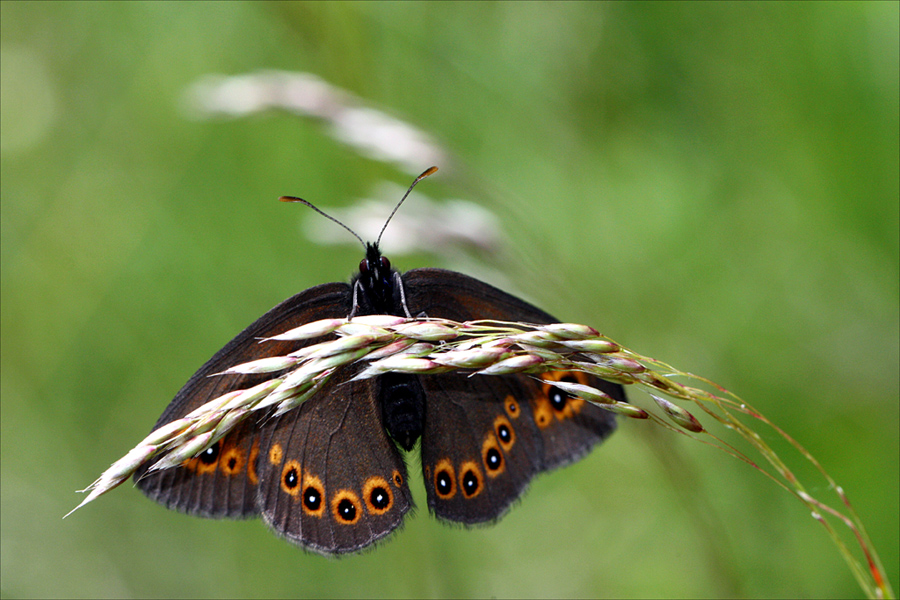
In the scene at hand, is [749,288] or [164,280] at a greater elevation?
[749,288]

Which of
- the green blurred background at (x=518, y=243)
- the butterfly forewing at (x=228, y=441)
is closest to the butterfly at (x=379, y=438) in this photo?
the butterfly forewing at (x=228, y=441)

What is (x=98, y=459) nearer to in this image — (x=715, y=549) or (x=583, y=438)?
(x=583, y=438)

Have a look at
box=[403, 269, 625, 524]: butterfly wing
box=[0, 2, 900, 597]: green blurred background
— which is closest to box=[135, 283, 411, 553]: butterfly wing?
box=[403, 269, 625, 524]: butterfly wing

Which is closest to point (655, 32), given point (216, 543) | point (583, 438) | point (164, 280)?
point (583, 438)

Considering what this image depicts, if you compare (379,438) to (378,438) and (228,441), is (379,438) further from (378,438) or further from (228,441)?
(228,441)

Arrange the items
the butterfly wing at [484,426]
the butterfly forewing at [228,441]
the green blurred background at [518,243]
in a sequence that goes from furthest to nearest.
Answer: the green blurred background at [518,243]
the butterfly wing at [484,426]
the butterfly forewing at [228,441]

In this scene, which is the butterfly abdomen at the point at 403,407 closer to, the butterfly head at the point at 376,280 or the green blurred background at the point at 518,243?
the butterfly head at the point at 376,280
